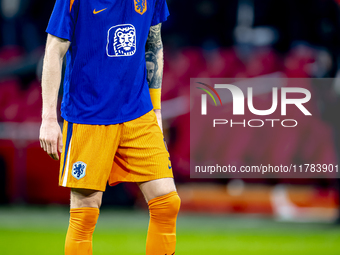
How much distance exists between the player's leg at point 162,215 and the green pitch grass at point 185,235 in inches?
56.6

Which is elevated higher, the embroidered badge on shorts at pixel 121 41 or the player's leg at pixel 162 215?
the embroidered badge on shorts at pixel 121 41

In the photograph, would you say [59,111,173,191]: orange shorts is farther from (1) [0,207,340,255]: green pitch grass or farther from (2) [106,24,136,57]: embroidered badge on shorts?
(1) [0,207,340,255]: green pitch grass

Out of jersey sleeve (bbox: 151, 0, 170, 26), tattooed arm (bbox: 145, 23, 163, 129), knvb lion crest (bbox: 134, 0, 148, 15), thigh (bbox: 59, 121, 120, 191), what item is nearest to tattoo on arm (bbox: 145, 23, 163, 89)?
tattooed arm (bbox: 145, 23, 163, 129)

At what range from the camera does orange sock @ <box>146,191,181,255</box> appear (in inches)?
88.3

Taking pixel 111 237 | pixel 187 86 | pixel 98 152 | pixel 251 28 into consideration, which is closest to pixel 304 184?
pixel 187 86

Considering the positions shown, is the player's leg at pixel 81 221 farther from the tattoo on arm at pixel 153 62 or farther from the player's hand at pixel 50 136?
the tattoo on arm at pixel 153 62

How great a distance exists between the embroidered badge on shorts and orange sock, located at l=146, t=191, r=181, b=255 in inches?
24.4

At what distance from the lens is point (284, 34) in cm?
741

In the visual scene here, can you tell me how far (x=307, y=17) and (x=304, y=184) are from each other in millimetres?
2430

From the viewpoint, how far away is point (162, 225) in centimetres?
227

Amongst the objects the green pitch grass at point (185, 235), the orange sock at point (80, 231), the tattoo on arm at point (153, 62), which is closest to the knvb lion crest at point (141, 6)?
the tattoo on arm at point (153, 62)

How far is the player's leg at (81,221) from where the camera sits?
2.22 metres

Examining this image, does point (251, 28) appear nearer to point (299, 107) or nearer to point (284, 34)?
point (284, 34)

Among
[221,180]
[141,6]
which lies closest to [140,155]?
[141,6]
